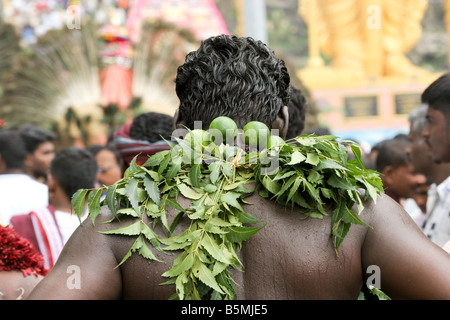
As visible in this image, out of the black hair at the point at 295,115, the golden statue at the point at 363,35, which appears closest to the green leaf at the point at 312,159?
the black hair at the point at 295,115

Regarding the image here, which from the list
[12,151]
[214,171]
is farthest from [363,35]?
[214,171]

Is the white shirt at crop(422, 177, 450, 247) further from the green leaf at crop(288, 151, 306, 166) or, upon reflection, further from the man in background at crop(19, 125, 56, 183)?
the man in background at crop(19, 125, 56, 183)

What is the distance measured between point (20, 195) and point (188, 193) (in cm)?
291

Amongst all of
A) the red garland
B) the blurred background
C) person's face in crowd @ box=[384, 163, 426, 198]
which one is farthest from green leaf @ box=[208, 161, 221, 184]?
the blurred background

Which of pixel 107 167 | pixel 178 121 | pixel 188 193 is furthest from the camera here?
pixel 107 167

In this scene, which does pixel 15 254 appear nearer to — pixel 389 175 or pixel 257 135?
pixel 257 135

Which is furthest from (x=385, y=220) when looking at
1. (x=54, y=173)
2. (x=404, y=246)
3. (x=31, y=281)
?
(x=54, y=173)

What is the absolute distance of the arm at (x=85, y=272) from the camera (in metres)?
1.74

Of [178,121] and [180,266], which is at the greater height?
[178,121]

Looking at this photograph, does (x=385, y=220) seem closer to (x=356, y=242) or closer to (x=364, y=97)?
(x=356, y=242)

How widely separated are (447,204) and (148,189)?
7.41 feet

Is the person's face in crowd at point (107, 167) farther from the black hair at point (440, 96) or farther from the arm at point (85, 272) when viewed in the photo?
the arm at point (85, 272)

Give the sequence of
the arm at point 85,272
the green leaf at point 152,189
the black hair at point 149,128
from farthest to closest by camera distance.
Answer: the black hair at point 149,128, the green leaf at point 152,189, the arm at point 85,272

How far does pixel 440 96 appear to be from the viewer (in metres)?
3.67
